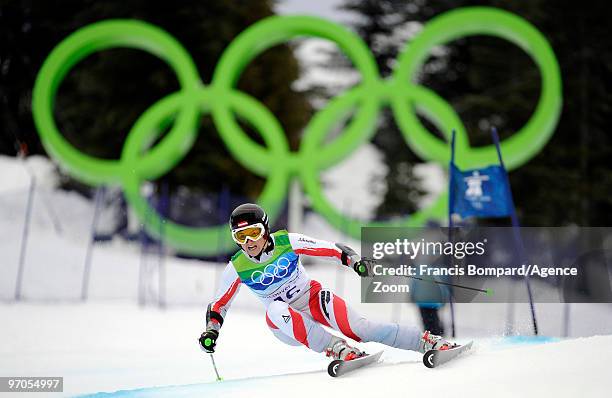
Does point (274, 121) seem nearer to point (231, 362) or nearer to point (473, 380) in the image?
point (231, 362)

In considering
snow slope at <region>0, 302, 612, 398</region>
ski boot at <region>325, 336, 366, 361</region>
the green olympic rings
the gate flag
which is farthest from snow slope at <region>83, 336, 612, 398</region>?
the green olympic rings

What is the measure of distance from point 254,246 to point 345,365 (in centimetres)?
89

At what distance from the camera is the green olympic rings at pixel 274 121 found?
44.3 feet

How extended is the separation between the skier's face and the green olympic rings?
29.8 feet

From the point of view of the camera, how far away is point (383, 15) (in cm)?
2509

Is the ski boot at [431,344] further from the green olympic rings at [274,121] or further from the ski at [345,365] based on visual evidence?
the green olympic rings at [274,121]

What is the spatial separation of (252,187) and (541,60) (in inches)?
344

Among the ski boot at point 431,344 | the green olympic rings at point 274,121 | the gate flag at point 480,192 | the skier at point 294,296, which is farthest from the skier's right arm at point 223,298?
the green olympic rings at point 274,121

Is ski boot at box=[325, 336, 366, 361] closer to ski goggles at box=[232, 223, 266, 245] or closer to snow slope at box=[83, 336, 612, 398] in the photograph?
snow slope at box=[83, 336, 612, 398]

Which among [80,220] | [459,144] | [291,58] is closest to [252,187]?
[291,58]

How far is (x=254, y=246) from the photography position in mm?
4375

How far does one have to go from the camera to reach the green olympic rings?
13508 millimetres

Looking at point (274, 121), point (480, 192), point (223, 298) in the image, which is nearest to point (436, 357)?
point (223, 298)

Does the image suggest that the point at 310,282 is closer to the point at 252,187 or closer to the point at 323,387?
the point at 323,387
